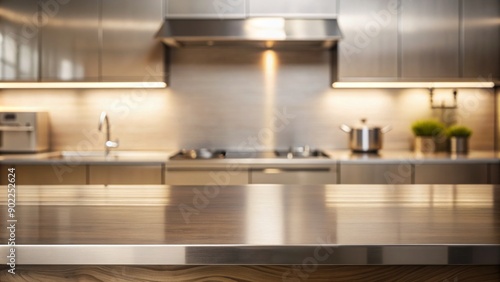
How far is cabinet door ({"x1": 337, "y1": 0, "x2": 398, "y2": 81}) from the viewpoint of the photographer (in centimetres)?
332

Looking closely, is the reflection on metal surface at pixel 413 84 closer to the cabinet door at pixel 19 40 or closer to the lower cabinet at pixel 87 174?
the lower cabinet at pixel 87 174

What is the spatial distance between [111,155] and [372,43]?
195cm

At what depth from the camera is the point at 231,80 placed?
3.73 meters

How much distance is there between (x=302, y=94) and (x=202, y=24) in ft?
3.07

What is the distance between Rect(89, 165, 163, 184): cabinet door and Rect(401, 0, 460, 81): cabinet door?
1.80 m

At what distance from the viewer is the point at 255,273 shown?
915 mm

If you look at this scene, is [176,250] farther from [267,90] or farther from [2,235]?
[267,90]

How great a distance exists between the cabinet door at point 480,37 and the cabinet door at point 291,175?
120 cm

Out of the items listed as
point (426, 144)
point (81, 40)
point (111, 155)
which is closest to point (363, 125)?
point (426, 144)

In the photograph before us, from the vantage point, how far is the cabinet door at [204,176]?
3080mm

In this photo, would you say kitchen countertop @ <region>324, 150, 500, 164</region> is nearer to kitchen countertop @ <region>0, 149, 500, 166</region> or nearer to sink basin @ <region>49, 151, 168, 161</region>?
kitchen countertop @ <region>0, 149, 500, 166</region>

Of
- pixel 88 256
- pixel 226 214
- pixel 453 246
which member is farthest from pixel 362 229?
pixel 88 256

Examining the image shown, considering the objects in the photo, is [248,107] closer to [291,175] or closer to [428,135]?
[291,175]

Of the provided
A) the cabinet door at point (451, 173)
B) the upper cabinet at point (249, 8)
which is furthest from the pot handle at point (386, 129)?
the upper cabinet at point (249, 8)
